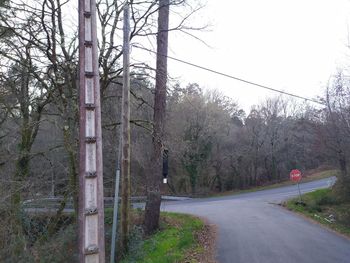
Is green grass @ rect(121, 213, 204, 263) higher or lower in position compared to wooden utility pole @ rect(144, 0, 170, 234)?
lower

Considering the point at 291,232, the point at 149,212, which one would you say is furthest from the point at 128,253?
the point at 291,232

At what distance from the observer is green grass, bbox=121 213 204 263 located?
12.4m

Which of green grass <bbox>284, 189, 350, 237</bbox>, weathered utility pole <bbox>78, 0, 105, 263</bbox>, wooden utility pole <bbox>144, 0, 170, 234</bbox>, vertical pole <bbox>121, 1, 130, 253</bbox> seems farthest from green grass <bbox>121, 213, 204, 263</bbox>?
weathered utility pole <bbox>78, 0, 105, 263</bbox>

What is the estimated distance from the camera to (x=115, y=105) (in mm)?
17797

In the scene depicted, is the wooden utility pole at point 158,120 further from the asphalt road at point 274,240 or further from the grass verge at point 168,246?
the asphalt road at point 274,240

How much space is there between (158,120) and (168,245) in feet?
15.9

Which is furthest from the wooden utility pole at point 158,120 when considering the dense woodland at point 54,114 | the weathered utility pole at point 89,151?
the weathered utility pole at point 89,151

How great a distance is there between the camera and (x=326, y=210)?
2325 centimetres

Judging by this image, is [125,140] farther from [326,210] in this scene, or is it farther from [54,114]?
[326,210]

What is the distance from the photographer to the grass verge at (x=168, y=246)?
1227cm

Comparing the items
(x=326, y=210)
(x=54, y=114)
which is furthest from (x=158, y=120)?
(x=326, y=210)

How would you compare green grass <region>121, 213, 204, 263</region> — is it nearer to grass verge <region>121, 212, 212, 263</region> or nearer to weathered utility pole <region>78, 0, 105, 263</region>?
grass verge <region>121, 212, 212, 263</region>

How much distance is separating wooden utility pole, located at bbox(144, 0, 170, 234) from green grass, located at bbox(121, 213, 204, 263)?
2.53ft

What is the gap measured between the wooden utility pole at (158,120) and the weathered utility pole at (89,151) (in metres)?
10.7
